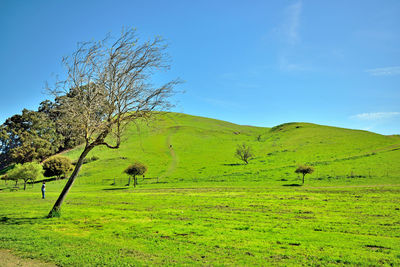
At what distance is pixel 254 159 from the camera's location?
7775 cm

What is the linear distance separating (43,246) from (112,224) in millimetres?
5212

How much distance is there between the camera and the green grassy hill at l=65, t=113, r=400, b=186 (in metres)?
53.0

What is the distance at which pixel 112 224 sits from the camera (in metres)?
16.9

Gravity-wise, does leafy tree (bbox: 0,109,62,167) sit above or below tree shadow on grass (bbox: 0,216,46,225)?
above

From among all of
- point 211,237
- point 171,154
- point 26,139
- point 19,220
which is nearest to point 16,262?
point 211,237

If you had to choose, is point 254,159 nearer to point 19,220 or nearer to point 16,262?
point 19,220

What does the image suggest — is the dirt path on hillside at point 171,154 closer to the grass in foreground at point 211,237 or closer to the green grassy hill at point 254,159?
the green grassy hill at point 254,159

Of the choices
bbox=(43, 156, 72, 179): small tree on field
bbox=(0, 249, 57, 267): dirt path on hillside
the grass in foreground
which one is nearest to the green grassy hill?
bbox=(43, 156, 72, 179): small tree on field

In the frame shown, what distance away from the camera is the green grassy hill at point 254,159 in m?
53.0

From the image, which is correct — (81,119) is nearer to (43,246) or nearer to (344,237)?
(43,246)

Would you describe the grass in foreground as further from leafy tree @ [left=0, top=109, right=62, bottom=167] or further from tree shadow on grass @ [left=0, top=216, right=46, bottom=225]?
leafy tree @ [left=0, top=109, right=62, bottom=167]

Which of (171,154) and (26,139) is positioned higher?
(26,139)

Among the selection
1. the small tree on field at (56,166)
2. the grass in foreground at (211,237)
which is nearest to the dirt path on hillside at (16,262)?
the grass in foreground at (211,237)

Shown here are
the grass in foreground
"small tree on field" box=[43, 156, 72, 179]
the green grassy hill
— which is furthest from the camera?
"small tree on field" box=[43, 156, 72, 179]
